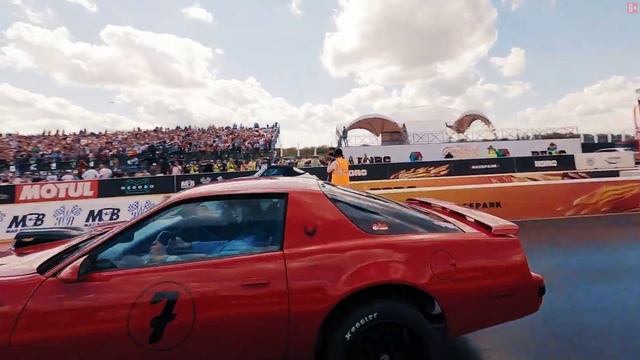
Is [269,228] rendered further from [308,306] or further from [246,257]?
[308,306]

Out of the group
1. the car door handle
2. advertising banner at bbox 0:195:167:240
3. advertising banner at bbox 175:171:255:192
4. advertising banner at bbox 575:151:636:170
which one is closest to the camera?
the car door handle

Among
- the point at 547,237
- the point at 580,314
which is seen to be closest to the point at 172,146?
the point at 547,237

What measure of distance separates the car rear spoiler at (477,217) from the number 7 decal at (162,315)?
1.96 metres

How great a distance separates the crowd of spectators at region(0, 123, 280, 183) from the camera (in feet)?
68.0

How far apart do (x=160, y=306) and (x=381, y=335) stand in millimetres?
1225

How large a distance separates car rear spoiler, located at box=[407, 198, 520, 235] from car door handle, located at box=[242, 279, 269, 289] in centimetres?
146

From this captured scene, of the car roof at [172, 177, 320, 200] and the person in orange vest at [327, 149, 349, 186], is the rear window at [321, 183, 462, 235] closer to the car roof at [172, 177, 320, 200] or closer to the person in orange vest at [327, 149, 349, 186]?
the car roof at [172, 177, 320, 200]

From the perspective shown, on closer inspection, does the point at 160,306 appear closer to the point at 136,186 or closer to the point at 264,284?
the point at 264,284

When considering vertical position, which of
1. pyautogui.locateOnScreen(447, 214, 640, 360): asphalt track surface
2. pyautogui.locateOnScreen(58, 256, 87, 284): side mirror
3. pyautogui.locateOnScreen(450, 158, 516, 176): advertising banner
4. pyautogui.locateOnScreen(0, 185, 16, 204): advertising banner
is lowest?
pyautogui.locateOnScreen(447, 214, 640, 360): asphalt track surface

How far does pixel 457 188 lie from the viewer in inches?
369

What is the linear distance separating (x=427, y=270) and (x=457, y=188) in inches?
285

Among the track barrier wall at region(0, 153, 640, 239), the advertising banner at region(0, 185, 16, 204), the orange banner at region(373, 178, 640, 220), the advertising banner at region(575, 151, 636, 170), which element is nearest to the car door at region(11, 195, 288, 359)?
the track barrier wall at region(0, 153, 640, 239)

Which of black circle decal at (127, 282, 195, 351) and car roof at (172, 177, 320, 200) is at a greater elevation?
car roof at (172, 177, 320, 200)

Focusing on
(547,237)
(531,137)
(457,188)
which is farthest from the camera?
(531,137)
